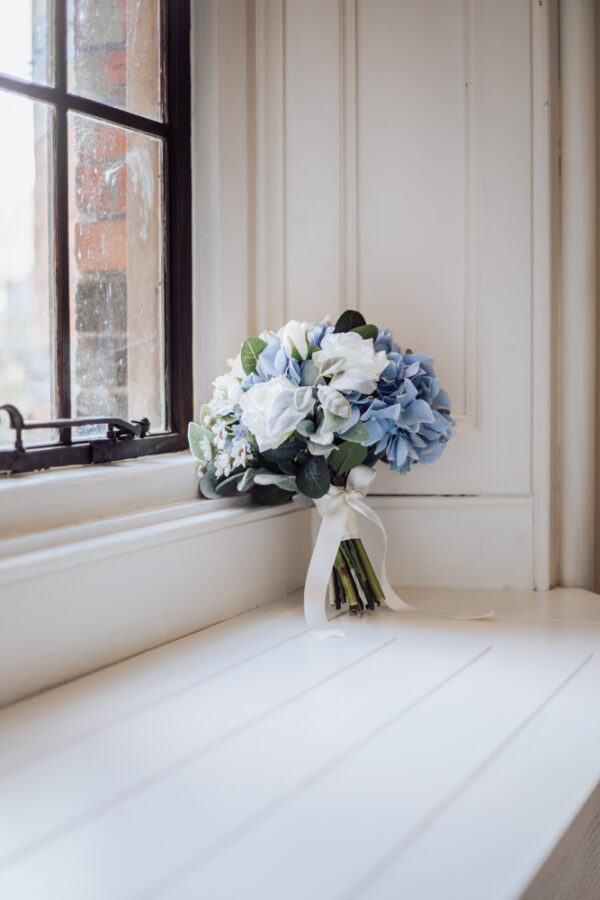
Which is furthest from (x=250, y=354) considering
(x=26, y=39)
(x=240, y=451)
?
(x=26, y=39)

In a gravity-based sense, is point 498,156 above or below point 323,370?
above

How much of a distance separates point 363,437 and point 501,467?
13.7 inches

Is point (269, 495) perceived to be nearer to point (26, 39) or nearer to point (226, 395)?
point (226, 395)

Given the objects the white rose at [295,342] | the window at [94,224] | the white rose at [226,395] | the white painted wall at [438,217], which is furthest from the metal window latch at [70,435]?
the white painted wall at [438,217]

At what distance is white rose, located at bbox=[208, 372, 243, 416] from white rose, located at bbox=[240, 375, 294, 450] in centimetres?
5

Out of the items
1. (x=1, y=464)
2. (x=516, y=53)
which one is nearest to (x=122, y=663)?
(x=1, y=464)

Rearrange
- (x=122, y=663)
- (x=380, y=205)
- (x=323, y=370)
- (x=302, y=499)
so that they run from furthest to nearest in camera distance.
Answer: (x=380, y=205) → (x=302, y=499) → (x=323, y=370) → (x=122, y=663)

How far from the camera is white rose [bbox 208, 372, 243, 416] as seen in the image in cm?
127

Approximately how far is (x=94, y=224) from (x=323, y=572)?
22.8 inches

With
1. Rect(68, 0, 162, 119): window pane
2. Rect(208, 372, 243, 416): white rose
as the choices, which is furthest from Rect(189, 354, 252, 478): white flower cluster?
Rect(68, 0, 162, 119): window pane

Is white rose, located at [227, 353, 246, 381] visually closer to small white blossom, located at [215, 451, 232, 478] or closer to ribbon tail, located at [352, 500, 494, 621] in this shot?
small white blossom, located at [215, 451, 232, 478]

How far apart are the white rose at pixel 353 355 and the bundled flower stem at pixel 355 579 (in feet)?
0.86

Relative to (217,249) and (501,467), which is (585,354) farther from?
(217,249)

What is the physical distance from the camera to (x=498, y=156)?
4.78 feet
